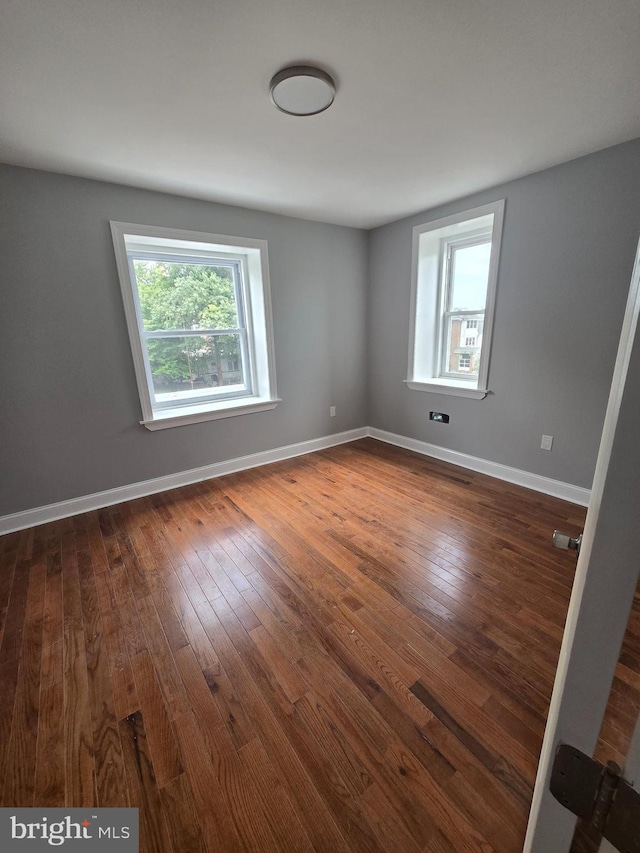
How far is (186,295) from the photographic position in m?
3.04

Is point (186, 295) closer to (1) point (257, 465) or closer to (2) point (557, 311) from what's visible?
(1) point (257, 465)

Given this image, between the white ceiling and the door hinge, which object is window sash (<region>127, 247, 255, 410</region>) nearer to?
the white ceiling

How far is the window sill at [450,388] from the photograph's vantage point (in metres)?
3.07

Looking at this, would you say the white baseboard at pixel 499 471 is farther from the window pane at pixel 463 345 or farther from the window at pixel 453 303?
the window pane at pixel 463 345

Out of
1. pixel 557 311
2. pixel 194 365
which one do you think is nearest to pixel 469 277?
pixel 557 311

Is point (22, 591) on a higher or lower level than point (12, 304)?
lower

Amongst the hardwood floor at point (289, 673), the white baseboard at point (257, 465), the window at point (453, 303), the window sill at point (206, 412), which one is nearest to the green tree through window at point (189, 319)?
the window sill at point (206, 412)

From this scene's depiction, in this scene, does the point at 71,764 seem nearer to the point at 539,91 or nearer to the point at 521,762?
the point at 521,762

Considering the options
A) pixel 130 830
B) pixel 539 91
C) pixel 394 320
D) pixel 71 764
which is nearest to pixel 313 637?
pixel 130 830

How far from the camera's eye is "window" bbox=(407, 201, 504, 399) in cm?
296

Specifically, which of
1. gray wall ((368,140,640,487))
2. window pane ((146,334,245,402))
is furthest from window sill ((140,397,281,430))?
gray wall ((368,140,640,487))

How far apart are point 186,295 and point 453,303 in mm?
2566

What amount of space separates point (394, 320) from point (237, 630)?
326 centimetres

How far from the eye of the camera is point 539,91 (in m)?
1.57
